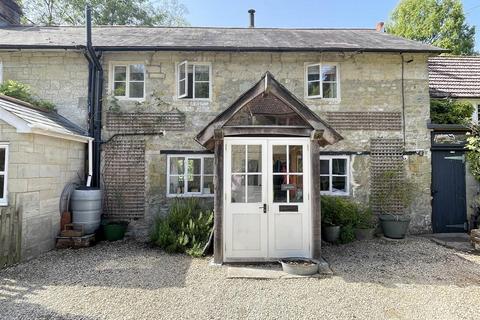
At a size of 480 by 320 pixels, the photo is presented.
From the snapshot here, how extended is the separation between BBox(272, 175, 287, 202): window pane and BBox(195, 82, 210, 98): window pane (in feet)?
14.1

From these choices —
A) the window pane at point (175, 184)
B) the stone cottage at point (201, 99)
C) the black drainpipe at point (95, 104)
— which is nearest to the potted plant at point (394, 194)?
the stone cottage at point (201, 99)

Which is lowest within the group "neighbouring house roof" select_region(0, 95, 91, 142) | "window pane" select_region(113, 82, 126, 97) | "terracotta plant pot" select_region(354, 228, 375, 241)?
"terracotta plant pot" select_region(354, 228, 375, 241)

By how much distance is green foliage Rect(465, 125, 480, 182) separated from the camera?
875 cm

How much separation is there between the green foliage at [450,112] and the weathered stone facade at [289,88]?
0.70 m

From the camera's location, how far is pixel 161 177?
29.4ft

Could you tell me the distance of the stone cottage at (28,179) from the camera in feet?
20.0

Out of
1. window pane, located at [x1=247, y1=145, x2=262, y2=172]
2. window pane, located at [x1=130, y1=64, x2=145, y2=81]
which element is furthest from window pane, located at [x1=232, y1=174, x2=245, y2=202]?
window pane, located at [x1=130, y1=64, x2=145, y2=81]

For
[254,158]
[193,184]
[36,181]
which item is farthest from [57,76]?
[254,158]

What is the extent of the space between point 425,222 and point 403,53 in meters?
5.39

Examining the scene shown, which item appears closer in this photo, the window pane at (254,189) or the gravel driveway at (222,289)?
the gravel driveway at (222,289)

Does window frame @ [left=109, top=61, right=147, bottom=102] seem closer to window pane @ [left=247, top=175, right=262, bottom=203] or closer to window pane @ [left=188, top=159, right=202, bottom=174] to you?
window pane @ [left=188, top=159, right=202, bottom=174]

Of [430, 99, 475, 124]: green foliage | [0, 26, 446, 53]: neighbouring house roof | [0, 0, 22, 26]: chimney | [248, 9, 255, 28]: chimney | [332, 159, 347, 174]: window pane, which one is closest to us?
[0, 26, 446, 53]: neighbouring house roof

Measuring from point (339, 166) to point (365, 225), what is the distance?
6.35ft

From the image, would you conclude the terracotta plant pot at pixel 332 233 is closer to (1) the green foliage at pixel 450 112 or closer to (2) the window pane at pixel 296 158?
(2) the window pane at pixel 296 158
